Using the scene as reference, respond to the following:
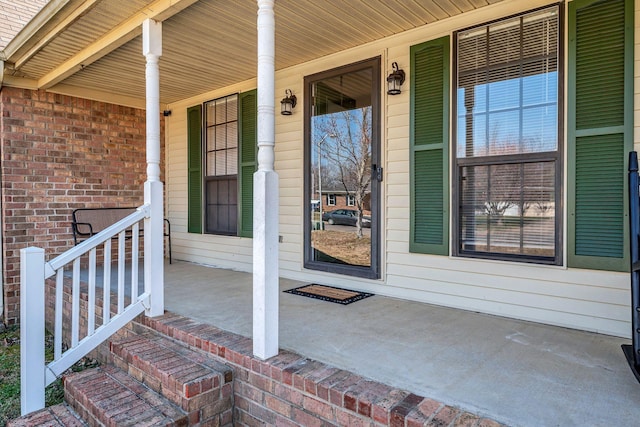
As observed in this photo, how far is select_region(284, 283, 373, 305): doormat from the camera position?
362cm

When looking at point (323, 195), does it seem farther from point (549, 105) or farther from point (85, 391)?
point (85, 391)

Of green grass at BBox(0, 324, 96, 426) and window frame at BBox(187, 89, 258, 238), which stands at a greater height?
window frame at BBox(187, 89, 258, 238)

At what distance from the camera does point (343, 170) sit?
13.8 ft

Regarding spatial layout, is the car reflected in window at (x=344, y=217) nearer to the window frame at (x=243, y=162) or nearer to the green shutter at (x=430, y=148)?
the green shutter at (x=430, y=148)

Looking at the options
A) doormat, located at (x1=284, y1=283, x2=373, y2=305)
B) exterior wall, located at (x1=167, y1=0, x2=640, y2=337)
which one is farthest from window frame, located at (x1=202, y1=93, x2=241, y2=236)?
doormat, located at (x1=284, y1=283, x2=373, y2=305)

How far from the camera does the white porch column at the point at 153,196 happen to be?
313 centimetres

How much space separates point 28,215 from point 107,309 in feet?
10.5

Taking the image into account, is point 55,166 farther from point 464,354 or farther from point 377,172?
point 464,354

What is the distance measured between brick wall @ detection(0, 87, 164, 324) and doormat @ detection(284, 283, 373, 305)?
3.48 meters

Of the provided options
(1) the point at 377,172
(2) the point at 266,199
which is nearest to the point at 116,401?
(2) the point at 266,199

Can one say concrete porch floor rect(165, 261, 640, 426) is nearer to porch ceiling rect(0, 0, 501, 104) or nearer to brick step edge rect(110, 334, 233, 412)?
brick step edge rect(110, 334, 233, 412)

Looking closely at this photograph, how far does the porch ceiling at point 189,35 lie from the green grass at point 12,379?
3054 millimetres

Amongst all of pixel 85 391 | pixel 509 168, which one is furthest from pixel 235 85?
pixel 85 391

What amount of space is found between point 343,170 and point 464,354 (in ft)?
7.62
